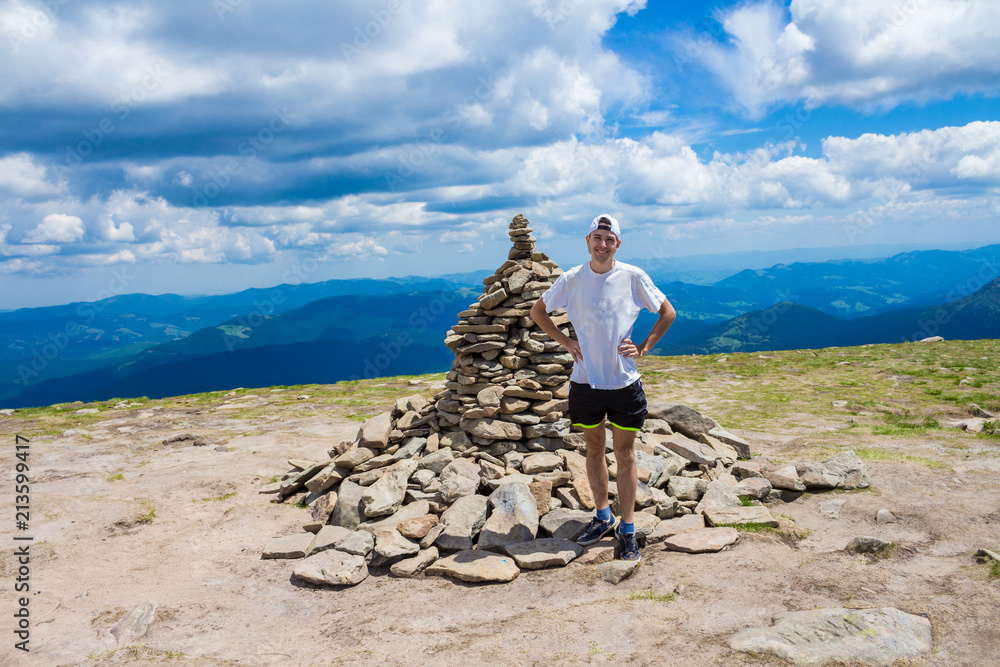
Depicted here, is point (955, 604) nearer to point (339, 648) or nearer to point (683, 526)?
point (683, 526)

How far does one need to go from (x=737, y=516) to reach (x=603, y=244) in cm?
470

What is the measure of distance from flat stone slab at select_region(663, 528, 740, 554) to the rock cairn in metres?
0.02

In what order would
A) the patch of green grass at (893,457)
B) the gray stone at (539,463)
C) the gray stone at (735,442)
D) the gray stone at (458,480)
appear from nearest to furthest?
the gray stone at (458,480)
the gray stone at (539,463)
the patch of green grass at (893,457)
the gray stone at (735,442)

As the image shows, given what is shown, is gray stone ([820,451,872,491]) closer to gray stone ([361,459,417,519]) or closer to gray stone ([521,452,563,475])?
gray stone ([521,452,563,475])

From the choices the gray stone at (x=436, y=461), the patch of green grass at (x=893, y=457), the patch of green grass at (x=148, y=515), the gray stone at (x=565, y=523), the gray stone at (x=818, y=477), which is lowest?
the patch of green grass at (x=893, y=457)

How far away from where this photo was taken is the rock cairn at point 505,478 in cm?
745

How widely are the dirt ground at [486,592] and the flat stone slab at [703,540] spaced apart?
0.12 meters

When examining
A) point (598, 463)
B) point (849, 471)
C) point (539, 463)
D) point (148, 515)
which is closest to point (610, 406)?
point (598, 463)

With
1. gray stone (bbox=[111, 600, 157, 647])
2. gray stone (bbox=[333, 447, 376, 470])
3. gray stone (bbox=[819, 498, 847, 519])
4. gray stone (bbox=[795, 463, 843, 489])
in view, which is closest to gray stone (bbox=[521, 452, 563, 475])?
gray stone (bbox=[333, 447, 376, 470])

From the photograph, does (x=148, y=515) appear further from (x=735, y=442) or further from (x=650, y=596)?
(x=735, y=442)

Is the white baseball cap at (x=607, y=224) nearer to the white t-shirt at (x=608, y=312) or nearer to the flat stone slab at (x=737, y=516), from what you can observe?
the white t-shirt at (x=608, y=312)

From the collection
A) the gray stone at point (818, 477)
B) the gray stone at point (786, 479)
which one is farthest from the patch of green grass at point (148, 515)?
the gray stone at point (818, 477)

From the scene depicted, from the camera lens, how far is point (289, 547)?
844 centimetres

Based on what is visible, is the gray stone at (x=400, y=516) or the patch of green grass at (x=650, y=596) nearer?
the patch of green grass at (x=650, y=596)
